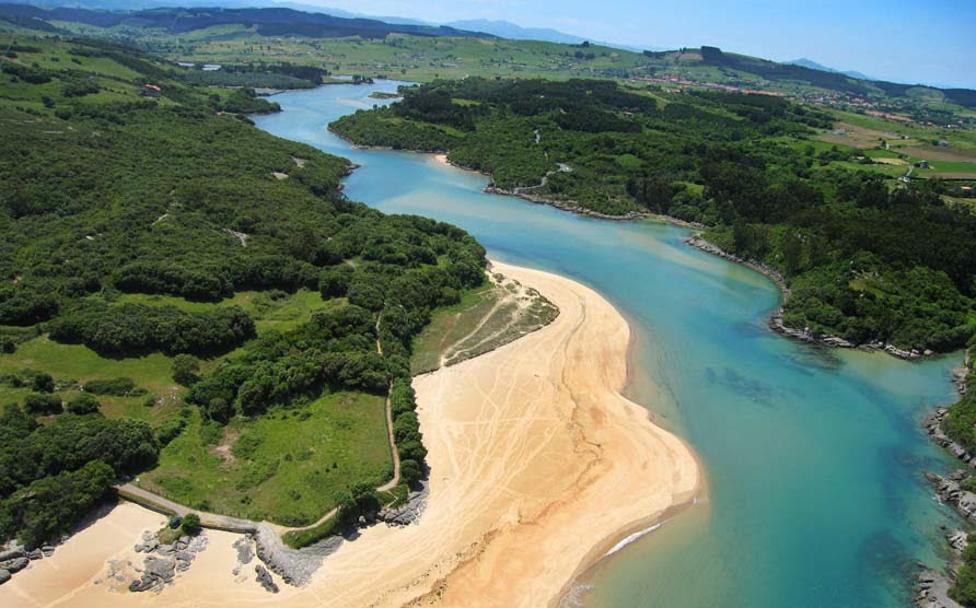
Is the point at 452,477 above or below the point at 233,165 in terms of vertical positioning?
below

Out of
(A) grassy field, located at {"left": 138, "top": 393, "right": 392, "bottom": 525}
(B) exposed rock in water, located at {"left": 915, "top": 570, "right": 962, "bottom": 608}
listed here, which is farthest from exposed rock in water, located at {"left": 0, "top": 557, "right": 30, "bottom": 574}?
(B) exposed rock in water, located at {"left": 915, "top": 570, "right": 962, "bottom": 608}

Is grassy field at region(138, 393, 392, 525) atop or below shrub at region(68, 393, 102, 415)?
below

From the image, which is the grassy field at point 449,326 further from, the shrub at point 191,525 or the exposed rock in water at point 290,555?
the shrub at point 191,525

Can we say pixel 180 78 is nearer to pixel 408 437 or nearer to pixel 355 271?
pixel 355 271

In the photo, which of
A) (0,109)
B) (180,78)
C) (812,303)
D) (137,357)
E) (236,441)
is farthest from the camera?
(180,78)

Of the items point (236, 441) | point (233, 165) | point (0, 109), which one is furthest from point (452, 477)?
point (0, 109)

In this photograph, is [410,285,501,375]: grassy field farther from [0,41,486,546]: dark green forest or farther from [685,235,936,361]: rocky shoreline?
[685,235,936,361]: rocky shoreline
